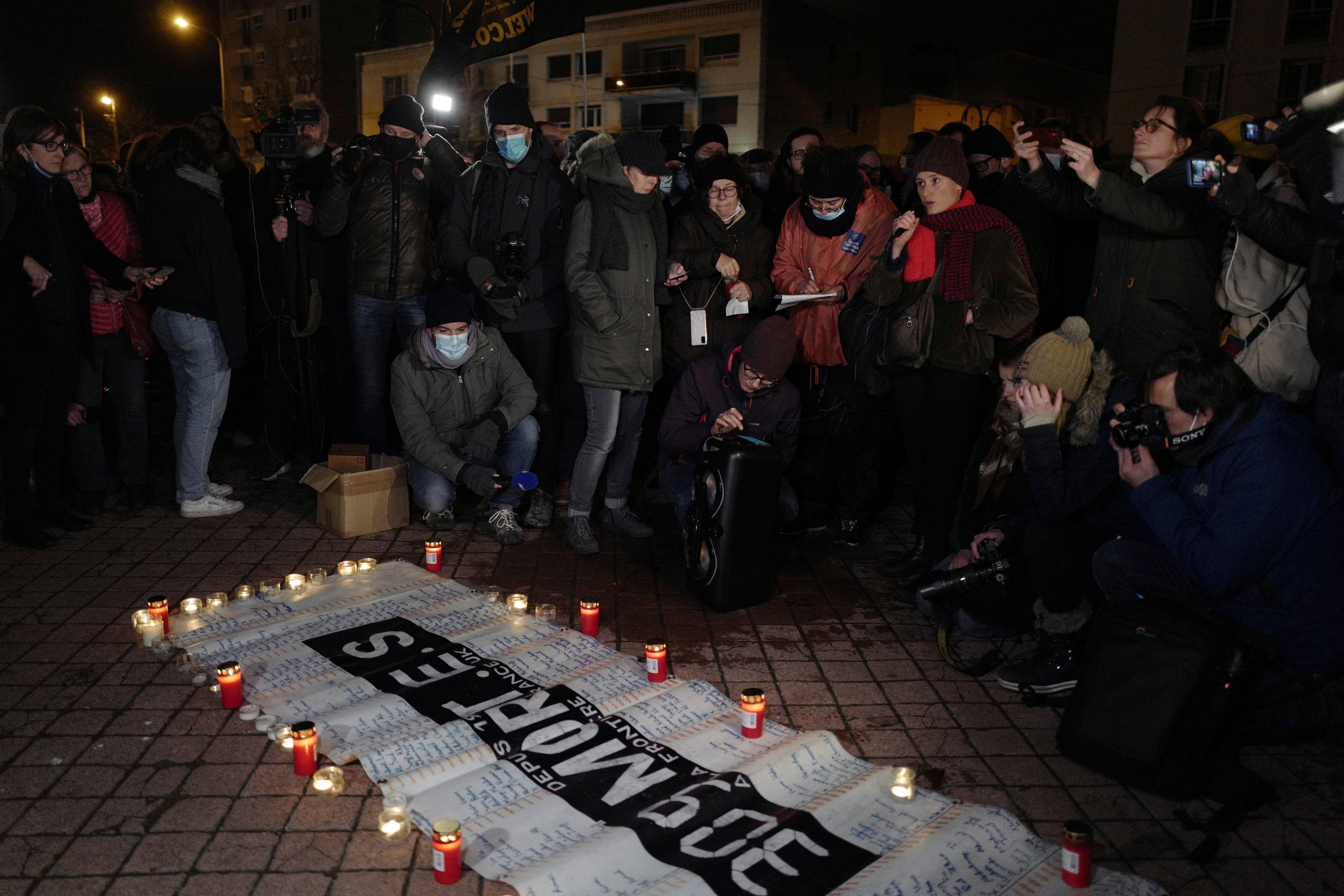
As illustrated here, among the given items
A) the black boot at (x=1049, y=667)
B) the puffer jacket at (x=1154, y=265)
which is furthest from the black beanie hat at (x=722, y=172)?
the black boot at (x=1049, y=667)

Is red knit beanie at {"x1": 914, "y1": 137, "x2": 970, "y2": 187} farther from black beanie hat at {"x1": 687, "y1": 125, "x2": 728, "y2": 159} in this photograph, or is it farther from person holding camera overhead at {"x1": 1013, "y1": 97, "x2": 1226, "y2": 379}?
black beanie hat at {"x1": 687, "y1": 125, "x2": 728, "y2": 159}

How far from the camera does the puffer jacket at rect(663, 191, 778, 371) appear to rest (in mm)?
6051

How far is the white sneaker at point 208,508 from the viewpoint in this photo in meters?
6.31

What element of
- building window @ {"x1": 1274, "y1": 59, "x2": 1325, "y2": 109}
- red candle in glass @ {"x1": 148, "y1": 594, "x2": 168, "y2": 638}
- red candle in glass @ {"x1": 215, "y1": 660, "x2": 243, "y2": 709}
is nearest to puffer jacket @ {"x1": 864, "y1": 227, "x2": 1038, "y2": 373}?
red candle in glass @ {"x1": 215, "y1": 660, "x2": 243, "y2": 709}

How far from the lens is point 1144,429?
11.3ft

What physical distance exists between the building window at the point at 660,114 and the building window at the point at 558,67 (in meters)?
3.84

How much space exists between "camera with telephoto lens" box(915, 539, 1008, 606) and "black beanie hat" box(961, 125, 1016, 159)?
124 inches

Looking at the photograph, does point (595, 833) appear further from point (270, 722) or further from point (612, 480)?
point (612, 480)

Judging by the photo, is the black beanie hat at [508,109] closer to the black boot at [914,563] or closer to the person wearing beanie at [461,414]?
the person wearing beanie at [461,414]

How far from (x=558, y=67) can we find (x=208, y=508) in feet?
124

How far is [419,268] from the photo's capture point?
6590 mm

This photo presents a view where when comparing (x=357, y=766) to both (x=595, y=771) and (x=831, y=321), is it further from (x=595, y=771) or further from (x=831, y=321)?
(x=831, y=321)

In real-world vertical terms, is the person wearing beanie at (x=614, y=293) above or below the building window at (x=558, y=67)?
below

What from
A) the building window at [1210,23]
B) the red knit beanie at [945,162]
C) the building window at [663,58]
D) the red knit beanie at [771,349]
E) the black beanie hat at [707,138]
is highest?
the building window at [663,58]
